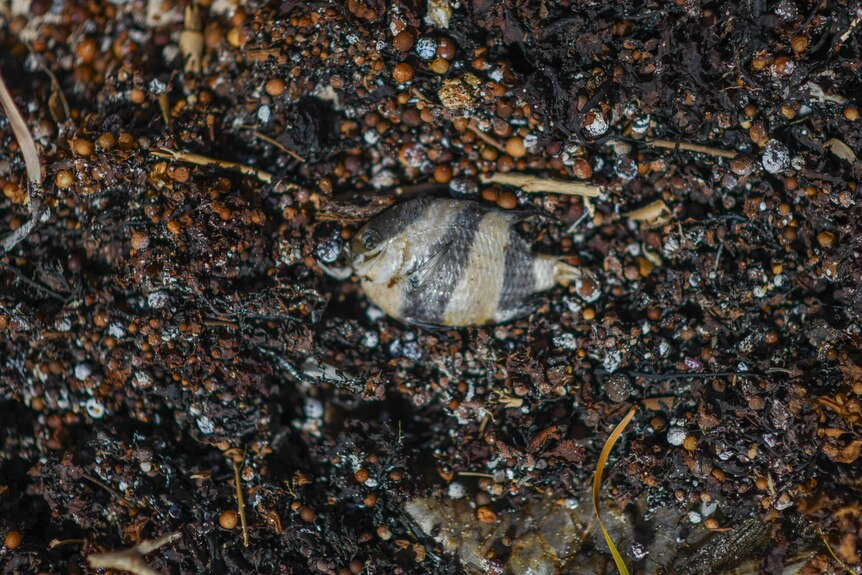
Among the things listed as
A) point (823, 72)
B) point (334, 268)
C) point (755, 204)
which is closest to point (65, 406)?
point (334, 268)

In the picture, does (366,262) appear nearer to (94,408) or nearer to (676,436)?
(94,408)

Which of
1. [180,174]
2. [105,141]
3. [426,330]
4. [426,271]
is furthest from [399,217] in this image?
[105,141]

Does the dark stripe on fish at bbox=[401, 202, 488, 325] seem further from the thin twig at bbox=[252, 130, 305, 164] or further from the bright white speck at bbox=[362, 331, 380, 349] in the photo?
the thin twig at bbox=[252, 130, 305, 164]

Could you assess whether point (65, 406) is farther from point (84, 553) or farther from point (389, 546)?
point (389, 546)

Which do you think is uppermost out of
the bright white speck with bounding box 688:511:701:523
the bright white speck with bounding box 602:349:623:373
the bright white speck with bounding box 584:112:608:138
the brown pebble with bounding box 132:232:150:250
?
the bright white speck with bounding box 584:112:608:138

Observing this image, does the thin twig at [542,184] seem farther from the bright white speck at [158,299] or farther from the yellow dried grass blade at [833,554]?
the yellow dried grass blade at [833,554]

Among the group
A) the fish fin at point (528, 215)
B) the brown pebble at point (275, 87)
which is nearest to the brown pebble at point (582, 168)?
the fish fin at point (528, 215)

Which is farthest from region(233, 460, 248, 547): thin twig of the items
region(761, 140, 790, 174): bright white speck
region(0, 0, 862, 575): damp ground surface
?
region(761, 140, 790, 174): bright white speck
